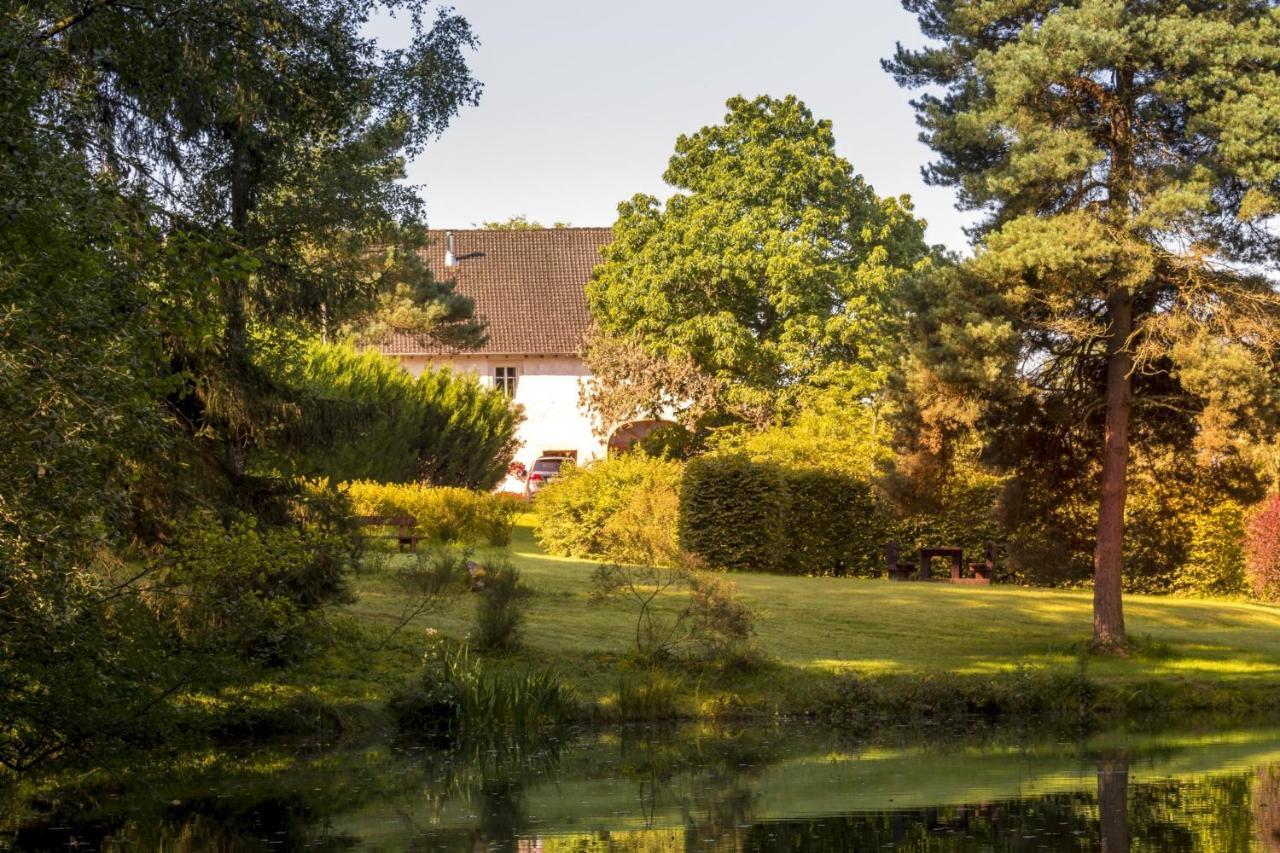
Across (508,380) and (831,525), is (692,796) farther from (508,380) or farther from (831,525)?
(508,380)

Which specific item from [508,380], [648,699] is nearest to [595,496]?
[648,699]

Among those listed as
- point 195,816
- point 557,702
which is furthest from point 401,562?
point 195,816

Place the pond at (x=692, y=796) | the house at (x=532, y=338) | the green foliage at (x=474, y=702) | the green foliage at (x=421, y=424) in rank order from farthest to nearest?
the house at (x=532, y=338)
the green foliage at (x=421, y=424)
the green foliage at (x=474, y=702)
the pond at (x=692, y=796)

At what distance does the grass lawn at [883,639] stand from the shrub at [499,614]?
27 centimetres

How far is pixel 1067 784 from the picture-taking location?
14828mm

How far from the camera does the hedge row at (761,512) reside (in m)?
30.6

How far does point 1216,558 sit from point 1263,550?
0.81m

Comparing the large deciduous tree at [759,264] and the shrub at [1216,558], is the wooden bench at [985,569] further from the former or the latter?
the large deciduous tree at [759,264]

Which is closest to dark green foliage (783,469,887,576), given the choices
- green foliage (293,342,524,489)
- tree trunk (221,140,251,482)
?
green foliage (293,342,524,489)

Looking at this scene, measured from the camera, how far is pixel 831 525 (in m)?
31.7

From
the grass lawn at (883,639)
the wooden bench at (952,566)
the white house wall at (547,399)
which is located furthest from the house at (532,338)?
the grass lawn at (883,639)

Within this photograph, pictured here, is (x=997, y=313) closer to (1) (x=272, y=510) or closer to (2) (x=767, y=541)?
(1) (x=272, y=510)

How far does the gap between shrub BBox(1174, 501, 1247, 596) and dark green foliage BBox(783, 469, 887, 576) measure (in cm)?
543

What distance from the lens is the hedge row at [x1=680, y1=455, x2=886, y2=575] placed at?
30641mm
